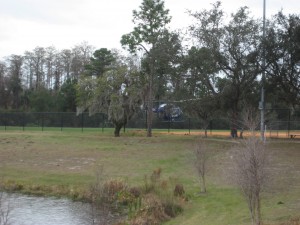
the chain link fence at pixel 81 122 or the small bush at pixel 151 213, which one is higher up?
the chain link fence at pixel 81 122

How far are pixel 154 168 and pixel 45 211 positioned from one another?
320 inches

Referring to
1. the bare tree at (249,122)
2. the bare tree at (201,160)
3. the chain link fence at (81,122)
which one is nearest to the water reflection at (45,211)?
the bare tree at (201,160)

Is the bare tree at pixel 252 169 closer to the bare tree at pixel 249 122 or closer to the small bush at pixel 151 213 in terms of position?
the bare tree at pixel 249 122

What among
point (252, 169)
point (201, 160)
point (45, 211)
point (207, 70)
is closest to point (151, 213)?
point (201, 160)

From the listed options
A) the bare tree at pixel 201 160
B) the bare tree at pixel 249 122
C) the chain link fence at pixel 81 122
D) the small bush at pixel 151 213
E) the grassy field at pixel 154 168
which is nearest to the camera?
the bare tree at pixel 249 122

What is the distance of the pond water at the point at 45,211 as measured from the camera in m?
15.3

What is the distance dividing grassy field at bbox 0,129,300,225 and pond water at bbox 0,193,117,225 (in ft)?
4.95

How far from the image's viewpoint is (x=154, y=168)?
2398cm

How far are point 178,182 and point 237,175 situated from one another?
887 centimetres

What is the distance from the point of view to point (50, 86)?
3976 inches

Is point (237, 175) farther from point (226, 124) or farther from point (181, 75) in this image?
point (226, 124)

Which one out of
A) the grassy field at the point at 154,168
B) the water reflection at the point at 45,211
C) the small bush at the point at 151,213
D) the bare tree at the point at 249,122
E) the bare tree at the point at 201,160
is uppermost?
the bare tree at the point at 249,122

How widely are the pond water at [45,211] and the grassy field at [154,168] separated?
1.51 meters

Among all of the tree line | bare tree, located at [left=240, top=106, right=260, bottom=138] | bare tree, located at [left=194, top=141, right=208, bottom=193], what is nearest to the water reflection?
bare tree, located at [left=194, top=141, right=208, bottom=193]
